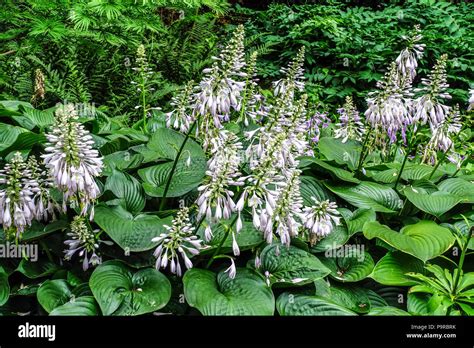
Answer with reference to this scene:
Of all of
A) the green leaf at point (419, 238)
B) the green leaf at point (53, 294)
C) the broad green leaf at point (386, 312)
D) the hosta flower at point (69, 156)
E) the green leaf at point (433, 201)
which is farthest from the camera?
the green leaf at point (433, 201)

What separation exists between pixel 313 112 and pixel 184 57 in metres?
2.76

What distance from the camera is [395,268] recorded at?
329 centimetres

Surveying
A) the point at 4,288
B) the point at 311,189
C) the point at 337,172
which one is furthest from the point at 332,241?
the point at 4,288

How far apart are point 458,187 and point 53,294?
3.05m

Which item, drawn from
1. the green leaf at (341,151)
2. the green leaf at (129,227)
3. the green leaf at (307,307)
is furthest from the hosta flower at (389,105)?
the green leaf at (129,227)

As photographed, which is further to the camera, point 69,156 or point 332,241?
point 332,241

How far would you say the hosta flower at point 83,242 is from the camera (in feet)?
9.52

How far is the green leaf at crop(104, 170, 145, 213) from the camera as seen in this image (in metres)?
3.36

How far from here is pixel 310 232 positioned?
319 cm

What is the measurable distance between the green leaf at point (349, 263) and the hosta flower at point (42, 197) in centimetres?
169

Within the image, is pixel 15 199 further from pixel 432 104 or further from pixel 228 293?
pixel 432 104

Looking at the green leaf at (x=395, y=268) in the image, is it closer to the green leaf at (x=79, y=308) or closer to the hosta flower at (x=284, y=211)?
the hosta flower at (x=284, y=211)

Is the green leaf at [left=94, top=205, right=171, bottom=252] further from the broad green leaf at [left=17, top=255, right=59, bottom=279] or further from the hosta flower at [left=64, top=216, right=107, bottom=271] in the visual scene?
the broad green leaf at [left=17, top=255, right=59, bottom=279]
